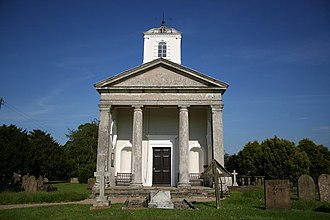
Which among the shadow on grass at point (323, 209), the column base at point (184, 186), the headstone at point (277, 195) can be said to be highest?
the headstone at point (277, 195)

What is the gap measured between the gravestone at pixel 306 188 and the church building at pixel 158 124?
18.0 feet

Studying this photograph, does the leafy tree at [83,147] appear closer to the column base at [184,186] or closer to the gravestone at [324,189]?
the column base at [184,186]

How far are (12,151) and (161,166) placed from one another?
10.9 metres

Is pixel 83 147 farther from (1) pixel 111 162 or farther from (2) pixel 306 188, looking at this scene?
(2) pixel 306 188

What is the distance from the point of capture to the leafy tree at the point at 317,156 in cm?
3606

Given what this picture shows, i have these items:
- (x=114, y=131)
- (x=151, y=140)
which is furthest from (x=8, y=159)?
(x=151, y=140)

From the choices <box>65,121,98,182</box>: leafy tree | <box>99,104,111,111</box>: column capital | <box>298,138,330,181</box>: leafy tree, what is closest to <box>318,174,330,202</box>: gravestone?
<box>99,104,111,111</box>: column capital

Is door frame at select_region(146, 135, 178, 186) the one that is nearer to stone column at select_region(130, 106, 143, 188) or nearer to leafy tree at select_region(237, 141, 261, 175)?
stone column at select_region(130, 106, 143, 188)

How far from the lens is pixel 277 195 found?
11016mm

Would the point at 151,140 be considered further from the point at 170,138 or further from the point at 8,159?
the point at 8,159

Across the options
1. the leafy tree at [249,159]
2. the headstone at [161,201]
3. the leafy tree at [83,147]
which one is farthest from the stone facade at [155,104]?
the leafy tree at [83,147]

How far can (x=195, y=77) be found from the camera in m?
19.7

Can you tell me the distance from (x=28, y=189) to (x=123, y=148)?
7.26 metres

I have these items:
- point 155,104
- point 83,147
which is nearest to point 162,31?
point 155,104
